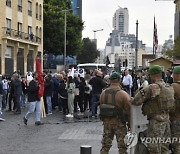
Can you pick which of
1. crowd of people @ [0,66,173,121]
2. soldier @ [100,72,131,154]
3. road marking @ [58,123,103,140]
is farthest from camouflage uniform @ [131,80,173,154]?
crowd of people @ [0,66,173,121]

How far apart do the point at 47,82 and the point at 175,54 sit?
169 ft

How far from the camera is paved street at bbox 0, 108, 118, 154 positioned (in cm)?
1084

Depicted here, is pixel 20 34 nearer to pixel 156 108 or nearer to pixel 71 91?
pixel 71 91

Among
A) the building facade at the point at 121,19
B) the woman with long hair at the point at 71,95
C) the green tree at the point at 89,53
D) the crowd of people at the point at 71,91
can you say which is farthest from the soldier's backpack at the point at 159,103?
the building facade at the point at 121,19

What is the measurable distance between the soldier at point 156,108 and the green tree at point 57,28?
53996mm

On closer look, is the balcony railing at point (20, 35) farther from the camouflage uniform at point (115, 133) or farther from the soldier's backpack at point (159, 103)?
the soldier's backpack at point (159, 103)

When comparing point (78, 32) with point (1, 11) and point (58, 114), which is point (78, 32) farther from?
point (58, 114)

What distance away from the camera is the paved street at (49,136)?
1084 centimetres

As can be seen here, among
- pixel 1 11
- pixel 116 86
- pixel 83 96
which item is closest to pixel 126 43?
pixel 1 11

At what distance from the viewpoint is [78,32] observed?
218 ft

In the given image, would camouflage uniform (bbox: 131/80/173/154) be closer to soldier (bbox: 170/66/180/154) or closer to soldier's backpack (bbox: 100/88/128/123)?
soldier (bbox: 170/66/180/154)

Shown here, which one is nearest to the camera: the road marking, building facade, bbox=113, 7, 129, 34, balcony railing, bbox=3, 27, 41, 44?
the road marking

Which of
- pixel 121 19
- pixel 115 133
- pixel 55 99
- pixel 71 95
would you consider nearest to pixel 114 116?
pixel 115 133

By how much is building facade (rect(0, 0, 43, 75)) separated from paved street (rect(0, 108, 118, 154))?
28.3 metres
